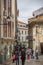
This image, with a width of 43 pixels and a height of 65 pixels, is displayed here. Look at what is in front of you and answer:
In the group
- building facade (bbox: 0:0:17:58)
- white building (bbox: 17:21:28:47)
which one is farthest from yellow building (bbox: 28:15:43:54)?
building facade (bbox: 0:0:17:58)

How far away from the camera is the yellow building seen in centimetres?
591

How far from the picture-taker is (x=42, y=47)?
19.7ft

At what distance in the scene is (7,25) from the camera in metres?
6.07

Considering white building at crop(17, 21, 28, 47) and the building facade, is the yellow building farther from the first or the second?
the building facade

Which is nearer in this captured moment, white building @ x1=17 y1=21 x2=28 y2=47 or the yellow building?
white building @ x1=17 y1=21 x2=28 y2=47

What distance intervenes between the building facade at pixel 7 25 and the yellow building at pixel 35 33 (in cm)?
22

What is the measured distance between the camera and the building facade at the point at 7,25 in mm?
5996

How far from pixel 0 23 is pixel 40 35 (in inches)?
19.8

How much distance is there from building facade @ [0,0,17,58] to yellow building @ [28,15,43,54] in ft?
0.72

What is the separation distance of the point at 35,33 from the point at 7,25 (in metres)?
0.35

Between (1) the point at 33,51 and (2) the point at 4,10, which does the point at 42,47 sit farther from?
A: (2) the point at 4,10

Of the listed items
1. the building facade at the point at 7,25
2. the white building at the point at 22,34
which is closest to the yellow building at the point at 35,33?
the white building at the point at 22,34

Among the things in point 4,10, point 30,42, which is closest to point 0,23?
point 4,10

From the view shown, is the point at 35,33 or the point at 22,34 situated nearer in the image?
the point at 22,34
